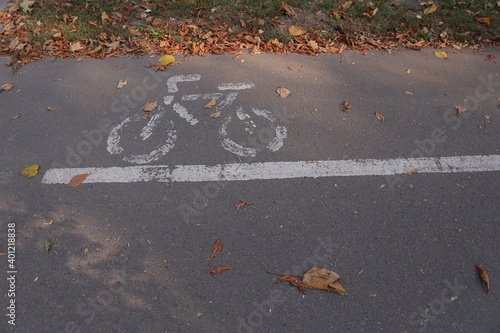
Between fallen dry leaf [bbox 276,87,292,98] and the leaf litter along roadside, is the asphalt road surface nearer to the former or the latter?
fallen dry leaf [bbox 276,87,292,98]

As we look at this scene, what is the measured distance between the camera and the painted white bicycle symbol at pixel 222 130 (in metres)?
3.33

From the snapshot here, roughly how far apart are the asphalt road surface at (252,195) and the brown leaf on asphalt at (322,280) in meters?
0.04

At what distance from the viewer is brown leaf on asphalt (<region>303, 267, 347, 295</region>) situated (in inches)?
94.4

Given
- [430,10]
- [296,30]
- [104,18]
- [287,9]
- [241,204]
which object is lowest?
[241,204]

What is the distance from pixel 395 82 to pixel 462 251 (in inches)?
80.7

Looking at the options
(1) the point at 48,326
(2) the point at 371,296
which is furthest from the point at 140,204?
(2) the point at 371,296

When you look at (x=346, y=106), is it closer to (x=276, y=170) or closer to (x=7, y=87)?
(x=276, y=170)

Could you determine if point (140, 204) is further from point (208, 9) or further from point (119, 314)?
point (208, 9)

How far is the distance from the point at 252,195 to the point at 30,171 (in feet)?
6.31

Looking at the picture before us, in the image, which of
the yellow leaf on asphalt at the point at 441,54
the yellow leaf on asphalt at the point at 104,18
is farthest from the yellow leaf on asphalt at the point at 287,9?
the yellow leaf on asphalt at the point at 104,18

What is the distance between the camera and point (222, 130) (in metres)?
3.51

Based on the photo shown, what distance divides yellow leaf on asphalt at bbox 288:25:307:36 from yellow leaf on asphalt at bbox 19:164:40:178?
3.29 metres

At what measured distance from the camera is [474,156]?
10.4ft

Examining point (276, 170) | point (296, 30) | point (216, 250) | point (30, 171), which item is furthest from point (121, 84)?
point (216, 250)
